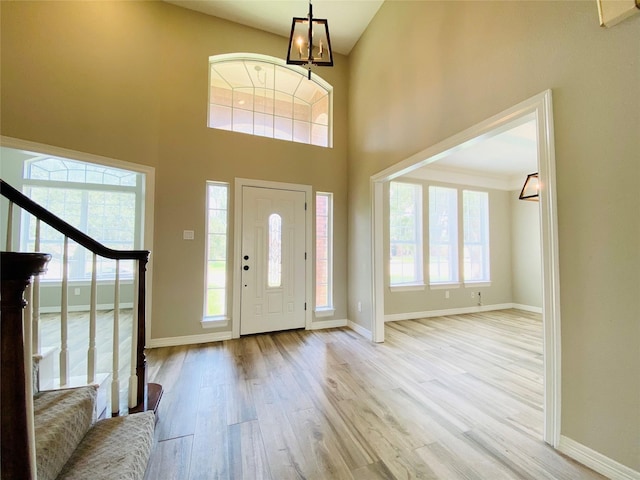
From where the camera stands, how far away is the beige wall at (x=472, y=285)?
15.1ft

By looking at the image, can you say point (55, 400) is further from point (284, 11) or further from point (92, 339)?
point (284, 11)

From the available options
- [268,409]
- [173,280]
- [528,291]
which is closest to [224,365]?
[268,409]

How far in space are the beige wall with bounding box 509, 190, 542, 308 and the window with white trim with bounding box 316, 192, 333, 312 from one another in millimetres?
4071

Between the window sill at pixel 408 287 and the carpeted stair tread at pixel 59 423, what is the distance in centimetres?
401

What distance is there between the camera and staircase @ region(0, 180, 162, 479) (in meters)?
0.65

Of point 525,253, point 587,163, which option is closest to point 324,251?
point 587,163

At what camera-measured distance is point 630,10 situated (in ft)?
4.11

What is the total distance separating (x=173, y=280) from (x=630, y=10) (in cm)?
417

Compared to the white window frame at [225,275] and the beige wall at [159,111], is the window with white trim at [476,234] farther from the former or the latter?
the white window frame at [225,275]

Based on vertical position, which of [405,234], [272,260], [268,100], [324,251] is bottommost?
[272,260]

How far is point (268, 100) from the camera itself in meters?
3.96

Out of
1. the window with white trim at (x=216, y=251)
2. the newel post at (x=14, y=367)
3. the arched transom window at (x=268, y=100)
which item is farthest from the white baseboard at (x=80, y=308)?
the newel post at (x=14, y=367)

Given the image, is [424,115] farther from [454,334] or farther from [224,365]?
[224,365]

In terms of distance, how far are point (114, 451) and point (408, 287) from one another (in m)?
4.25
